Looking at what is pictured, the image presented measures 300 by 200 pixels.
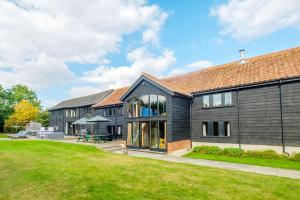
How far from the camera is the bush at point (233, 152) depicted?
1439cm

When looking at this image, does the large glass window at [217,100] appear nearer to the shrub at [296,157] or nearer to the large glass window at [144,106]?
the large glass window at [144,106]

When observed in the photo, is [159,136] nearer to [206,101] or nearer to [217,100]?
[206,101]

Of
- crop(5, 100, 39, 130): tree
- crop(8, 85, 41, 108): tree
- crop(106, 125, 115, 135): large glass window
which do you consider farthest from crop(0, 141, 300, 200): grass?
crop(8, 85, 41, 108): tree

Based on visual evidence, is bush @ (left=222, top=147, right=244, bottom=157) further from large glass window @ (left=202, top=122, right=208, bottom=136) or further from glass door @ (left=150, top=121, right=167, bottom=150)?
glass door @ (left=150, top=121, right=167, bottom=150)

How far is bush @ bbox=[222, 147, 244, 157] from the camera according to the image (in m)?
14.4

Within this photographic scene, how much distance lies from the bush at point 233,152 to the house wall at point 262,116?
3.52ft

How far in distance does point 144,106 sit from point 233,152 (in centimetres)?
835

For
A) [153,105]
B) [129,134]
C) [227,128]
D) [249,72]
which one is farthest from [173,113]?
[249,72]

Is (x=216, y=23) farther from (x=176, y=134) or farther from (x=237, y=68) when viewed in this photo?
(x=176, y=134)

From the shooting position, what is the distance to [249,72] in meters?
16.8

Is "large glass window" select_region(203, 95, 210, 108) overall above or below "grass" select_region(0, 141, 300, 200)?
above

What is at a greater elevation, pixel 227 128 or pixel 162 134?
pixel 227 128

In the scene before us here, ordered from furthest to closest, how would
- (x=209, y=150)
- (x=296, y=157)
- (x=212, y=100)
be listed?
(x=212, y=100)
(x=209, y=150)
(x=296, y=157)

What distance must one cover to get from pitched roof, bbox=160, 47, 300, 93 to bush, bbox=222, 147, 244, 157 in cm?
508
